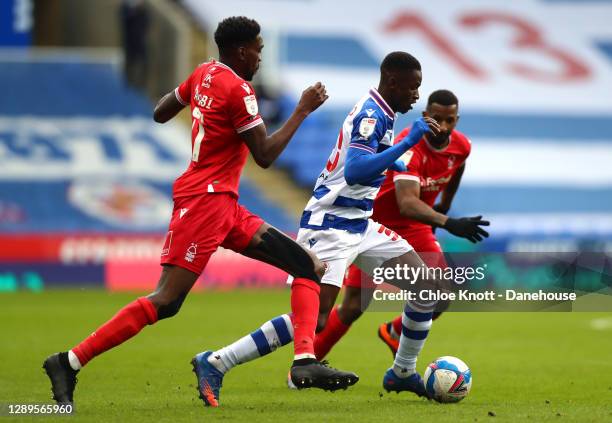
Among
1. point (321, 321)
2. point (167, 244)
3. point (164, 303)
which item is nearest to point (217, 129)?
point (167, 244)

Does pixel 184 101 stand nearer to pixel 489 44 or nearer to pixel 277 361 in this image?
pixel 277 361

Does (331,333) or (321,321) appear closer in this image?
(321,321)

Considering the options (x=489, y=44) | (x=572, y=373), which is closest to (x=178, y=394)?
(x=572, y=373)

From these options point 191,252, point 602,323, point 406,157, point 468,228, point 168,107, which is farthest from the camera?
point 602,323

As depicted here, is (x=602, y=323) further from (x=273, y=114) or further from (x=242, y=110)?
(x=273, y=114)

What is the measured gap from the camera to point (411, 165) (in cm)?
911

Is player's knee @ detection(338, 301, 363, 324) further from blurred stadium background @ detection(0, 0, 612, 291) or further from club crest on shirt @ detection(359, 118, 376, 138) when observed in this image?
blurred stadium background @ detection(0, 0, 612, 291)

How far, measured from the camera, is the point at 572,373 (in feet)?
32.6

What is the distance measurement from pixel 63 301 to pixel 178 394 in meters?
10.5

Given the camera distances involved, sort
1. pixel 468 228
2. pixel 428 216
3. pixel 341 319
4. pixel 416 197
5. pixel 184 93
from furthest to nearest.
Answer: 1. pixel 341 319
2. pixel 416 197
3. pixel 428 216
4. pixel 468 228
5. pixel 184 93

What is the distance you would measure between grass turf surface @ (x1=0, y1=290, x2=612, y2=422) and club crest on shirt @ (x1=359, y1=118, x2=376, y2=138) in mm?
1715

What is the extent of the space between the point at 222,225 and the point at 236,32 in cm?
119

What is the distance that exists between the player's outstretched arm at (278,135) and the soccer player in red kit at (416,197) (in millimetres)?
1742

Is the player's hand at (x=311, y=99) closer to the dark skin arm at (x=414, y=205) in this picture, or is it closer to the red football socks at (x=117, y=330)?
the red football socks at (x=117, y=330)
